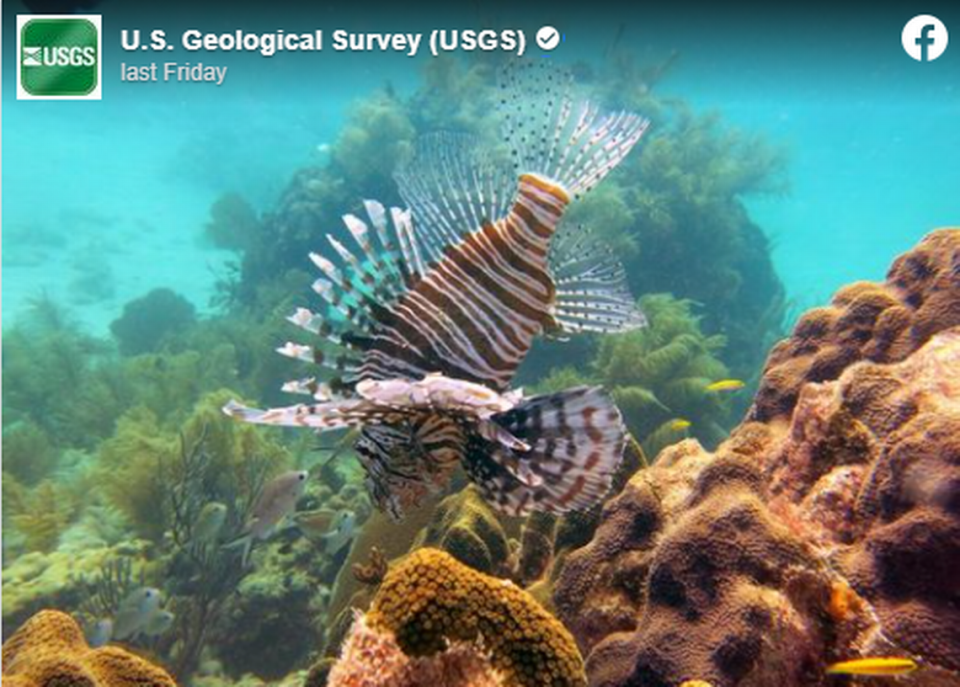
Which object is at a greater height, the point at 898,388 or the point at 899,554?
the point at 898,388

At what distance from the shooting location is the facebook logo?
475 centimetres

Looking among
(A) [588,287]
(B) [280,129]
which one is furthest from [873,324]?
(B) [280,129]

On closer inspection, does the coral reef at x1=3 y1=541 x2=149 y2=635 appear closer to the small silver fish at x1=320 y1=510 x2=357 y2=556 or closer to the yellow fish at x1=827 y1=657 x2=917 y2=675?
the small silver fish at x1=320 y1=510 x2=357 y2=556

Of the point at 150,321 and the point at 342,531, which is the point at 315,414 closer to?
the point at 342,531

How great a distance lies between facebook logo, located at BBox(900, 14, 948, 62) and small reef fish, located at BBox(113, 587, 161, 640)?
6.70 m

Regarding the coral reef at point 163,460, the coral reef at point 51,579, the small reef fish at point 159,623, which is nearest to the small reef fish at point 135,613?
the small reef fish at point 159,623

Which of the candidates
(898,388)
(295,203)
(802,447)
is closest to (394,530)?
(802,447)

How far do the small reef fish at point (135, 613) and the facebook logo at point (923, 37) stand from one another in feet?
22.0

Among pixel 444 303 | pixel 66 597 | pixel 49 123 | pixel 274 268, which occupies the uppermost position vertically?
→ pixel 49 123

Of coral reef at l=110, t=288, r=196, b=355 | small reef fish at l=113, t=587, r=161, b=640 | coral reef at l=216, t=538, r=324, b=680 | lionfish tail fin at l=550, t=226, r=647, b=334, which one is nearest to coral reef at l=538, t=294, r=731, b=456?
coral reef at l=216, t=538, r=324, b=680

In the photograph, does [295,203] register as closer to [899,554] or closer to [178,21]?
[178,21]

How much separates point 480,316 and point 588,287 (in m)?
0.75

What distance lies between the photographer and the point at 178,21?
7867mm

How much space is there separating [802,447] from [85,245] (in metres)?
35.2
